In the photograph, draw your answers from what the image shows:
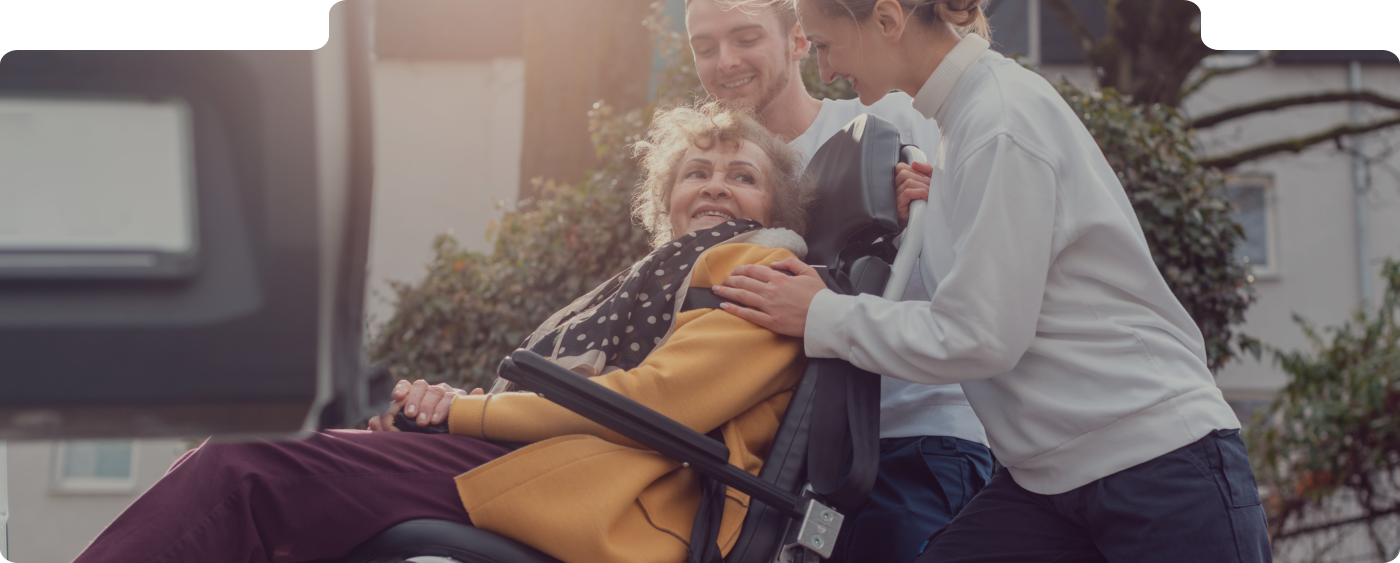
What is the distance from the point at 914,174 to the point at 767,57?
2.45 feet

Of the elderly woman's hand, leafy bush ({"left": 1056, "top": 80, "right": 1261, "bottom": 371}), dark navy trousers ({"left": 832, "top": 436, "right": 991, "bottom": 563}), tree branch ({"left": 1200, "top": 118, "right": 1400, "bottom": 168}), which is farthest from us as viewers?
tree branch ({"left": 1200, "top": 118, "right": 1400, "bottom": 168})

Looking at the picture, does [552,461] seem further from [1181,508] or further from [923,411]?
[1181,508]

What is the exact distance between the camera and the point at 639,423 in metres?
1.62

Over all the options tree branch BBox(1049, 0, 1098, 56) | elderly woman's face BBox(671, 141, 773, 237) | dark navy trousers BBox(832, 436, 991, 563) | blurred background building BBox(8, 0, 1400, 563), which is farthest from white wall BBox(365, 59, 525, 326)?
dark navy trousers BBox(832, 436, 991, 563)

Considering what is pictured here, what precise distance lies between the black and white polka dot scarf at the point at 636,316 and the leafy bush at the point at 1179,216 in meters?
2.37

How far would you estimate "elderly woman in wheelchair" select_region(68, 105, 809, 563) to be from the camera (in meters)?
1.56

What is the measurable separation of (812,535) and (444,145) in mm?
12583

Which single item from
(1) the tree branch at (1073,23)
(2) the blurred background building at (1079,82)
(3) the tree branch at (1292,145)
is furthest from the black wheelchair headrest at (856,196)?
(2) the blurred background building at (1079,82)

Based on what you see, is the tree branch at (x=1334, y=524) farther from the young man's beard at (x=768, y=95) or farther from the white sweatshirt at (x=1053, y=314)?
the white sweatshirt at (x=1053, y=314)

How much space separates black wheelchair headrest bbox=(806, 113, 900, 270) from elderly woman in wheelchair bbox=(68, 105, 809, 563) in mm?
112

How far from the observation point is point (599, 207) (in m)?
4.21

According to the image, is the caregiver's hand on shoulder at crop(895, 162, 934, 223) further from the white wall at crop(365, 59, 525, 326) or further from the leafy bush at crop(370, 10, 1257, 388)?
the white wall at crop(365, 59, 525, 326)

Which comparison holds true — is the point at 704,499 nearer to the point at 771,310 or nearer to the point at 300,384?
the point at 771,310

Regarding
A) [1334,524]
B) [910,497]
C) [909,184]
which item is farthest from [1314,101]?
[910,497]
